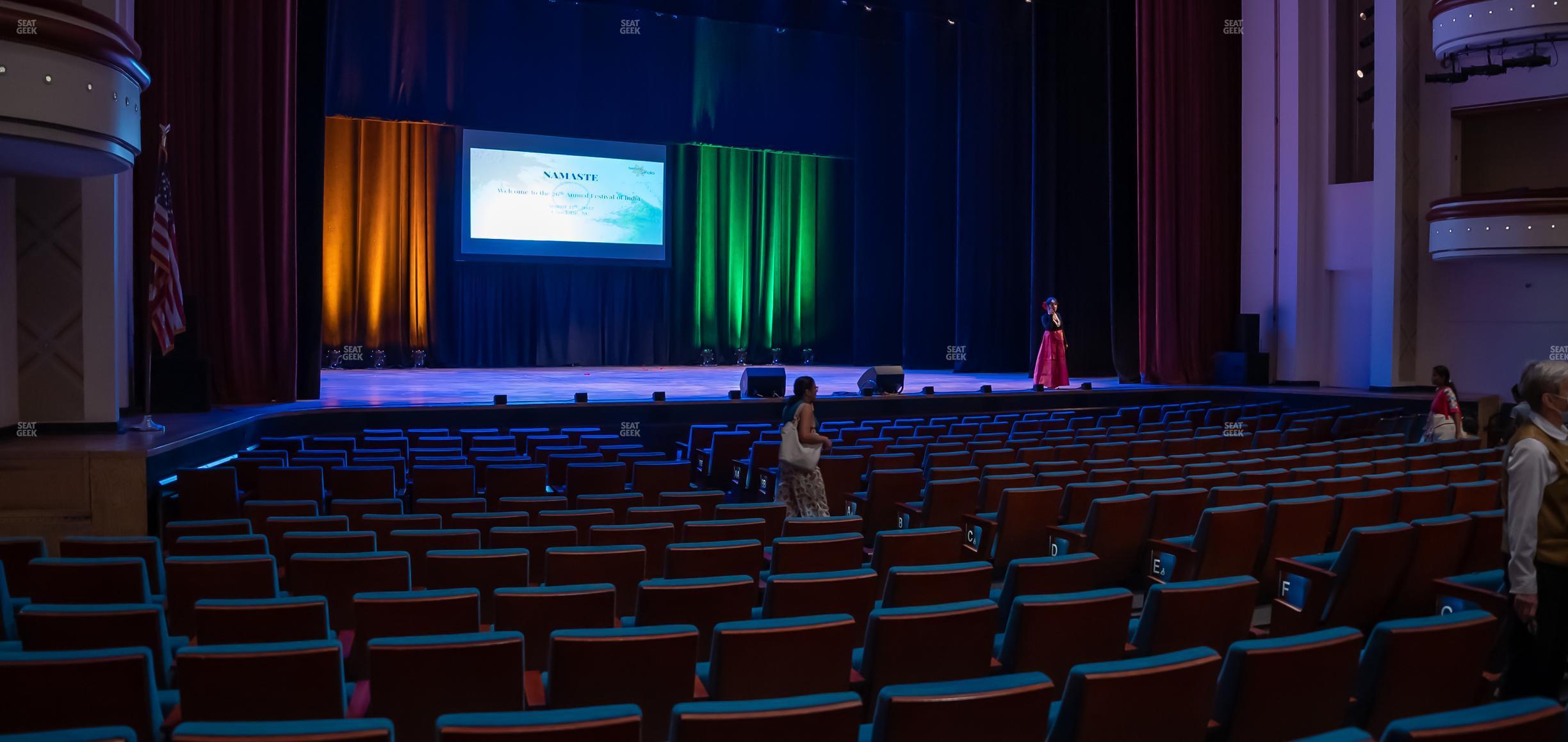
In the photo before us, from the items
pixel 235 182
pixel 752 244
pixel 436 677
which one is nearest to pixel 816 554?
pixel 436 677

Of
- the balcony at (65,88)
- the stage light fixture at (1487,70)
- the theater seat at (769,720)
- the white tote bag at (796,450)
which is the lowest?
the theater seat at (769,720)

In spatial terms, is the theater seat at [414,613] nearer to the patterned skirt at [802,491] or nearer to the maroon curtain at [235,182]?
the patterned skirt at [802,491]

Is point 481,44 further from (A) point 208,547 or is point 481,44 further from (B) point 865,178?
(A) point 208,547

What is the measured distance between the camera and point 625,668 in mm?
2844

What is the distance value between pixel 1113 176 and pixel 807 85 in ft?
21.3

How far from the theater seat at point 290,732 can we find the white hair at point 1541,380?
340 centimetres

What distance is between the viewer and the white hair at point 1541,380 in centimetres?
335

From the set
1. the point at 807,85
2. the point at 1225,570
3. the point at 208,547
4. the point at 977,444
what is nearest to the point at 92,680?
the point at 208,547

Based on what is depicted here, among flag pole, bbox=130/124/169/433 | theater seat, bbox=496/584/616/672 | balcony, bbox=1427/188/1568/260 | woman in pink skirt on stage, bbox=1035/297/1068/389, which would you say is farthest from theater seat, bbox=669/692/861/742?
balcony, bbox=1427/188/1568/260

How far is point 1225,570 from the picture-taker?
4.94m

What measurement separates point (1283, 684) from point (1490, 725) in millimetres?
636

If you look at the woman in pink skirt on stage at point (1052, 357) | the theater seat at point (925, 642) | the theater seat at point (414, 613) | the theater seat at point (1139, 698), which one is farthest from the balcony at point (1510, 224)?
the theater seat at point (414, 613)

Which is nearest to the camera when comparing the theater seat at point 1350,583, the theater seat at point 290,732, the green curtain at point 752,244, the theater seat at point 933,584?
the theater seat at point 290,732

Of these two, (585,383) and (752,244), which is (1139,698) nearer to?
(585,383)
